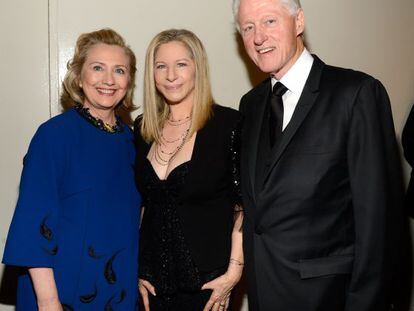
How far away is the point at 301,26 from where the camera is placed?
1.81 meters

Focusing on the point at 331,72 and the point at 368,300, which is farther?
the point at 331,72

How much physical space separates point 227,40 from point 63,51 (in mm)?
989

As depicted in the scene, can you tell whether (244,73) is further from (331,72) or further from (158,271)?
(158,271)

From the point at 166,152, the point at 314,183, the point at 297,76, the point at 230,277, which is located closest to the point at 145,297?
the point at 230,277

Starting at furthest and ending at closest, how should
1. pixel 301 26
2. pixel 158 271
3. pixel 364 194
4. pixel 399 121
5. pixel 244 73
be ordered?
pixel 399 121
pixel 244 73
pixel 158 271
pixel 301 26
pixel 364 194

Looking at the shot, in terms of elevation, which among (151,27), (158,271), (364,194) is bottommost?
(158,271)

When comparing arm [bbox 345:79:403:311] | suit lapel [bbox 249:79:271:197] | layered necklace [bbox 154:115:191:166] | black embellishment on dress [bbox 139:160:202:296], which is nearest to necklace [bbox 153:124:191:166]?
layered necklace [bbox 154:115:191:166]

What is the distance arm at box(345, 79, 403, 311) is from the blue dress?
39.5 inches

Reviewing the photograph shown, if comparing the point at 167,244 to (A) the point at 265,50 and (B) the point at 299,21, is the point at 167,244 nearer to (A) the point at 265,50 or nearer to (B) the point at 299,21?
(A) the point at 265,50

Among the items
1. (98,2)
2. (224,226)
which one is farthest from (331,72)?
(98,2)

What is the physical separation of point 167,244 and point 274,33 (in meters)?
1.00

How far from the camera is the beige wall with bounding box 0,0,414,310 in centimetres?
255

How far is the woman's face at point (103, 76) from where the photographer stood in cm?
204

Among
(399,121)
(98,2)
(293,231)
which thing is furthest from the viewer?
(399,121)
